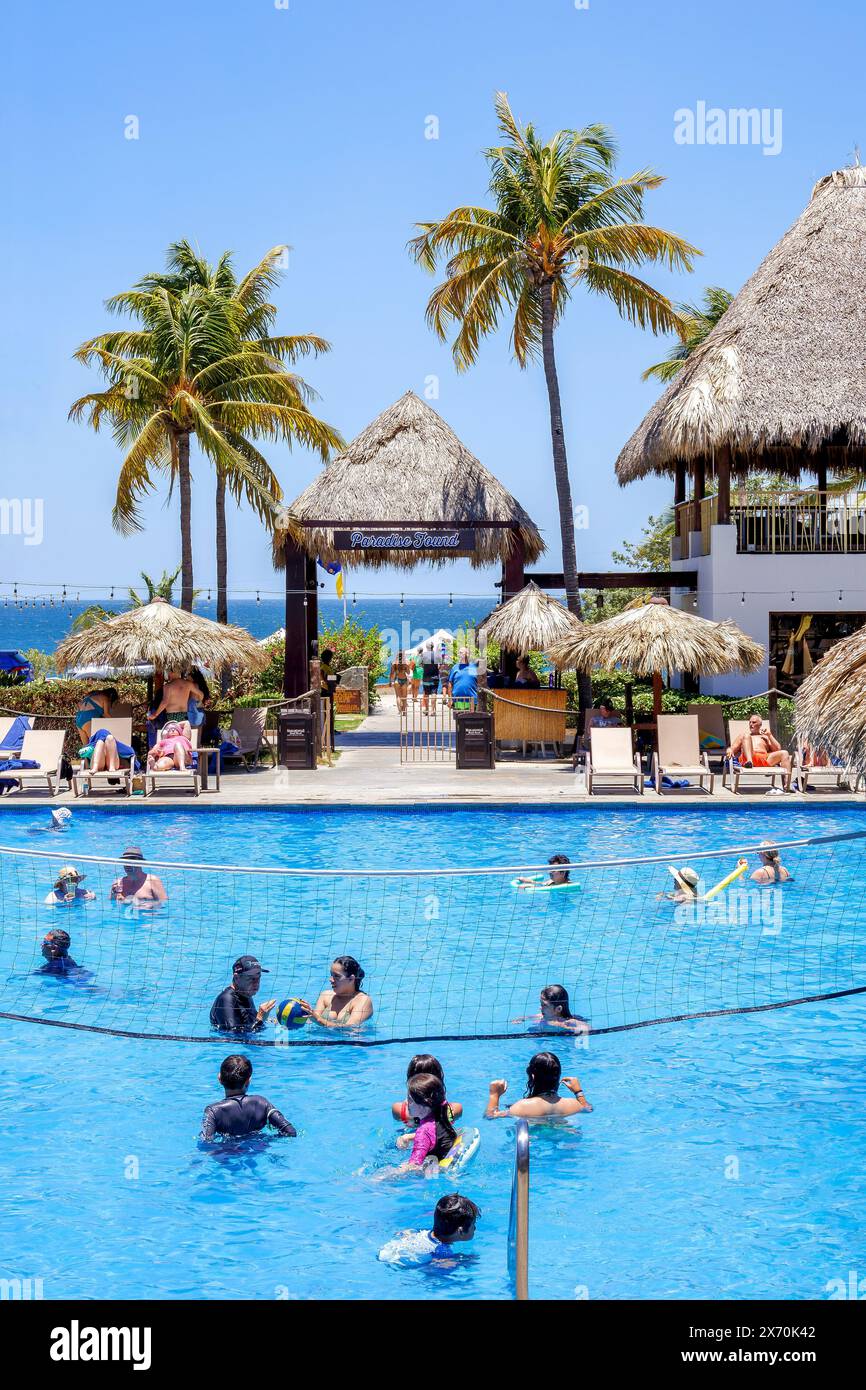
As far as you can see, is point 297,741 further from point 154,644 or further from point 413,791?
point 413,791

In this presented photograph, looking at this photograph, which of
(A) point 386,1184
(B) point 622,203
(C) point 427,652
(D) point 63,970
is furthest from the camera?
(C) point 427,652

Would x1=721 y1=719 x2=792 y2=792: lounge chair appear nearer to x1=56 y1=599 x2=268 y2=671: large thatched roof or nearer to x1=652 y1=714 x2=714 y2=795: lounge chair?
x1=652 y1=714 x2=714 y2=795: lounge chair

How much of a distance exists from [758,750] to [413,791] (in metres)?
4.93

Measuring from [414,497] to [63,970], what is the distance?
1456 cm

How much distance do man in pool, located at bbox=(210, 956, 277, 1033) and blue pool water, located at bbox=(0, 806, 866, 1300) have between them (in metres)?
0.23

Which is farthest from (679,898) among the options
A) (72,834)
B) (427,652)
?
(427,652)

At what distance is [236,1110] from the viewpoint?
784cm

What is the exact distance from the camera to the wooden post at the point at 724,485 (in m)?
24.0

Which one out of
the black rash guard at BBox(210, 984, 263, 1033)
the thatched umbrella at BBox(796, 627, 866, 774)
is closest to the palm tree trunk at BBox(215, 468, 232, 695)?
the thatched umbrella at BBox(796, 627, 866, 774)

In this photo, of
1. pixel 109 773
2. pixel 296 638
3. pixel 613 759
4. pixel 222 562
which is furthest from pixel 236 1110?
pixel 222 562

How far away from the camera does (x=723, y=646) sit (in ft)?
63.3

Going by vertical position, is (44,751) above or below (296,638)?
below
